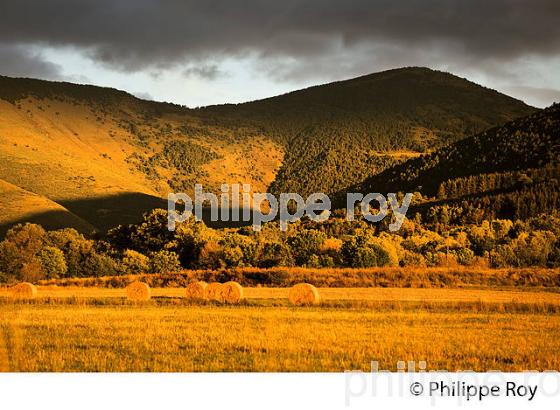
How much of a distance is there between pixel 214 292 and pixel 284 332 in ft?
16.5

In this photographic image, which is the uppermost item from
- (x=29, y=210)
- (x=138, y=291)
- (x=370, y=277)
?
(x=29, y=210)

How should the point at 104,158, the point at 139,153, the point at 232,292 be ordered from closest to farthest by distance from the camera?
the point at 232,292 → the point at 139,153 → the point at 104,158

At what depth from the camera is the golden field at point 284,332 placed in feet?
39.3

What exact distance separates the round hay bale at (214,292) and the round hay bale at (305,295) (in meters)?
1.77

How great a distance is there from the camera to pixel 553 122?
28391mm

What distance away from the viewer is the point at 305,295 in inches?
715

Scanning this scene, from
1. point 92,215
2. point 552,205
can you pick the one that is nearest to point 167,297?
point 552,205

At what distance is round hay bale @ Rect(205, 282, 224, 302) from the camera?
61.6ft

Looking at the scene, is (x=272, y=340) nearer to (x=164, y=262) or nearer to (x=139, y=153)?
(x=164, y=262)

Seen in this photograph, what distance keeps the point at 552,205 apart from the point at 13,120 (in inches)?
793

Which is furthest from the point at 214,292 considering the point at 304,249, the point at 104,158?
the point at 104,158

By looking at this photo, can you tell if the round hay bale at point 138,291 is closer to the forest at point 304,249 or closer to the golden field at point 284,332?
the golden field at point 284,332

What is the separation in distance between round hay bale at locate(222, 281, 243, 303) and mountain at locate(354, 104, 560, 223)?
7.17 metres

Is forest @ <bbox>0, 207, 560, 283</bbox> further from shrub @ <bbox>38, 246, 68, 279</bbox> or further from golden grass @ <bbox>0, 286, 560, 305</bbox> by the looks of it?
golden grass @ <bbox>0, 286, 560, 305</bbox>
